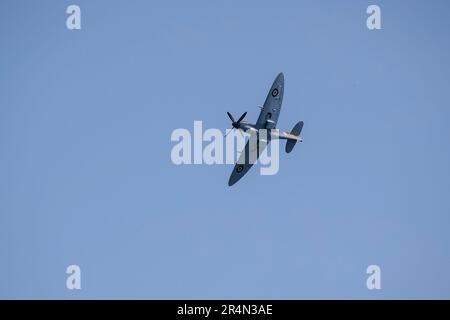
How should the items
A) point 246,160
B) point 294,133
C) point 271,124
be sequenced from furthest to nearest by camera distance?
point 246,160
point 294,133
point 271,124

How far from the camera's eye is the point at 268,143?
6331cm

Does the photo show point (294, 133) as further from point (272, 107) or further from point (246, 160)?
point (246, 160)

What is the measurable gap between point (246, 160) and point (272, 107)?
626 cm

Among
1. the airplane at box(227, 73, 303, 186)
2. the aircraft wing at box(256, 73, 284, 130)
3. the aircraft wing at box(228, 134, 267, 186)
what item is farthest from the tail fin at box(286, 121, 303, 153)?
the aircraft wing at box(256, 73, 284, 130)

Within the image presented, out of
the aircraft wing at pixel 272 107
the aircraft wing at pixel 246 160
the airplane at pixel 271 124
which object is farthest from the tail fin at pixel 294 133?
the aircraft wing at pixel 272 107

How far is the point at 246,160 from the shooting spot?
65938mm

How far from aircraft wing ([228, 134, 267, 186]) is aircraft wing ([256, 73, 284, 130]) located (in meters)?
2.02

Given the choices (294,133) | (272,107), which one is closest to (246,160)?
(294,133)

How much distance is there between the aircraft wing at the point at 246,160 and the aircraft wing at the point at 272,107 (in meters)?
2.02
